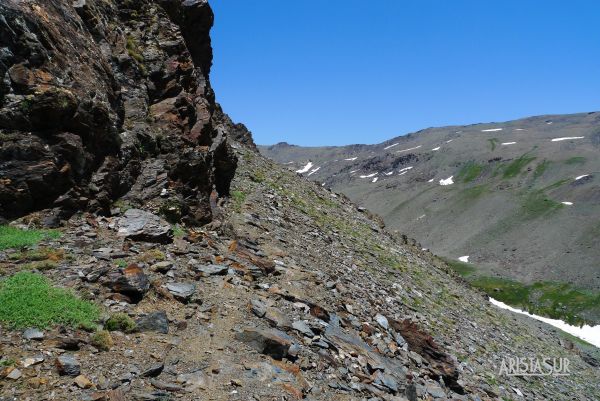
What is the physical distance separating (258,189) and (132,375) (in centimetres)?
2246

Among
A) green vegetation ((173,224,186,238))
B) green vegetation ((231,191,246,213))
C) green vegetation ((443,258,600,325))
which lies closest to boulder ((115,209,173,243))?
green vegetation ((173,224,186,238))

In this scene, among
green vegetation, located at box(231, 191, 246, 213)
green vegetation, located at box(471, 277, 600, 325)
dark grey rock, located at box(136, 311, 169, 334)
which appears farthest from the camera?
green vegetation, located at box(471, 277, 600, 325)

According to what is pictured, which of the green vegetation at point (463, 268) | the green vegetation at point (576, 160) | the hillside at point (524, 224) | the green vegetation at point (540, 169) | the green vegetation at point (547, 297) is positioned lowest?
the green vegetation at point (547, 297)

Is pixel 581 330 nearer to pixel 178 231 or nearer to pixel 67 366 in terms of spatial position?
pixel 178 231

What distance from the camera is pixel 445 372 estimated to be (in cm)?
1784

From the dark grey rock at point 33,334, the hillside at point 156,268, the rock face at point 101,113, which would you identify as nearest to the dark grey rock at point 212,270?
the hillside at point 156,268

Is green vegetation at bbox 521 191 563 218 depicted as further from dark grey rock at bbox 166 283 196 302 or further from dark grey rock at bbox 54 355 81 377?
dark grey rock at bbox 54 355 81 377

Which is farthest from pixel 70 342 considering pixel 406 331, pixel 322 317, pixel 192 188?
pixel 406 331

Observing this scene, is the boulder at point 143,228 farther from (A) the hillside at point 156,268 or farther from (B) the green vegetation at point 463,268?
(B) the green vegetation at point 463,268

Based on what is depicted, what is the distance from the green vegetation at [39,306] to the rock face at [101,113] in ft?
13.2

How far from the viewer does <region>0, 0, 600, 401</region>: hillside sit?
30.9 feet

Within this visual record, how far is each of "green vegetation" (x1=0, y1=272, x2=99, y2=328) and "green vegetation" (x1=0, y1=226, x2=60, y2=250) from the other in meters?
1.90

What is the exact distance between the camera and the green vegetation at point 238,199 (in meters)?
24.7

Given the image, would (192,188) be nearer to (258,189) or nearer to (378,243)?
(258,189)
